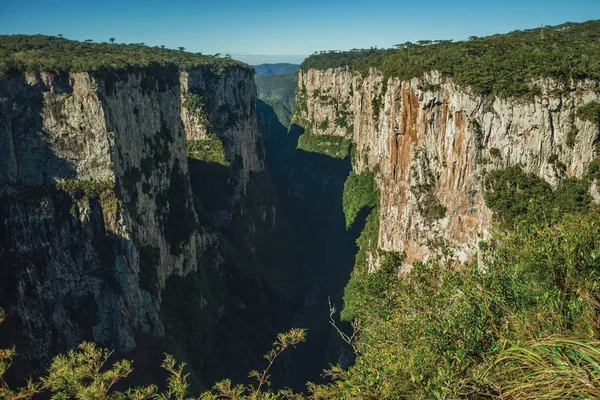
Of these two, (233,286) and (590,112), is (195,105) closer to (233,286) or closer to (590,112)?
(233,286)

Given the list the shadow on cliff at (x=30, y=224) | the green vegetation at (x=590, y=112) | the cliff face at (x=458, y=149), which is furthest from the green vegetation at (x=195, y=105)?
the green vegetation at (x=590, y=112)

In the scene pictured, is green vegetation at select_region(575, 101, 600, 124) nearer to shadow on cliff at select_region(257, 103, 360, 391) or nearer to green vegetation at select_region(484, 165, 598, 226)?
green vegetation at select_region(484, 165, 598, 226)

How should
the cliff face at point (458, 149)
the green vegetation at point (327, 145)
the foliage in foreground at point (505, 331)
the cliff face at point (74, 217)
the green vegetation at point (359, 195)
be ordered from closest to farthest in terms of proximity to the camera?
the foliage in foreground at point (505, 331), the cliff face at point (458, 149), the cliff face at point (74, 217), the green vegetation at point (359, 195), the green vegetation at point (327, 145)

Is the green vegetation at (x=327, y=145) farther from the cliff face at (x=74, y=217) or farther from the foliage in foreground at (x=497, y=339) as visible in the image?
the foliage in foreground at (x=497, y=339)

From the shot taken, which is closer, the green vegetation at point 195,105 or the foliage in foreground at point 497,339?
the foliage in foreground at point 497,339

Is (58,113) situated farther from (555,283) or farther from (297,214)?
(297,214)

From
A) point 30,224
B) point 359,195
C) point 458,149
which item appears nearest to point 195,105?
point 359,195

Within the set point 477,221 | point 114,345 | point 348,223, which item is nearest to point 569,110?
point 477,221
